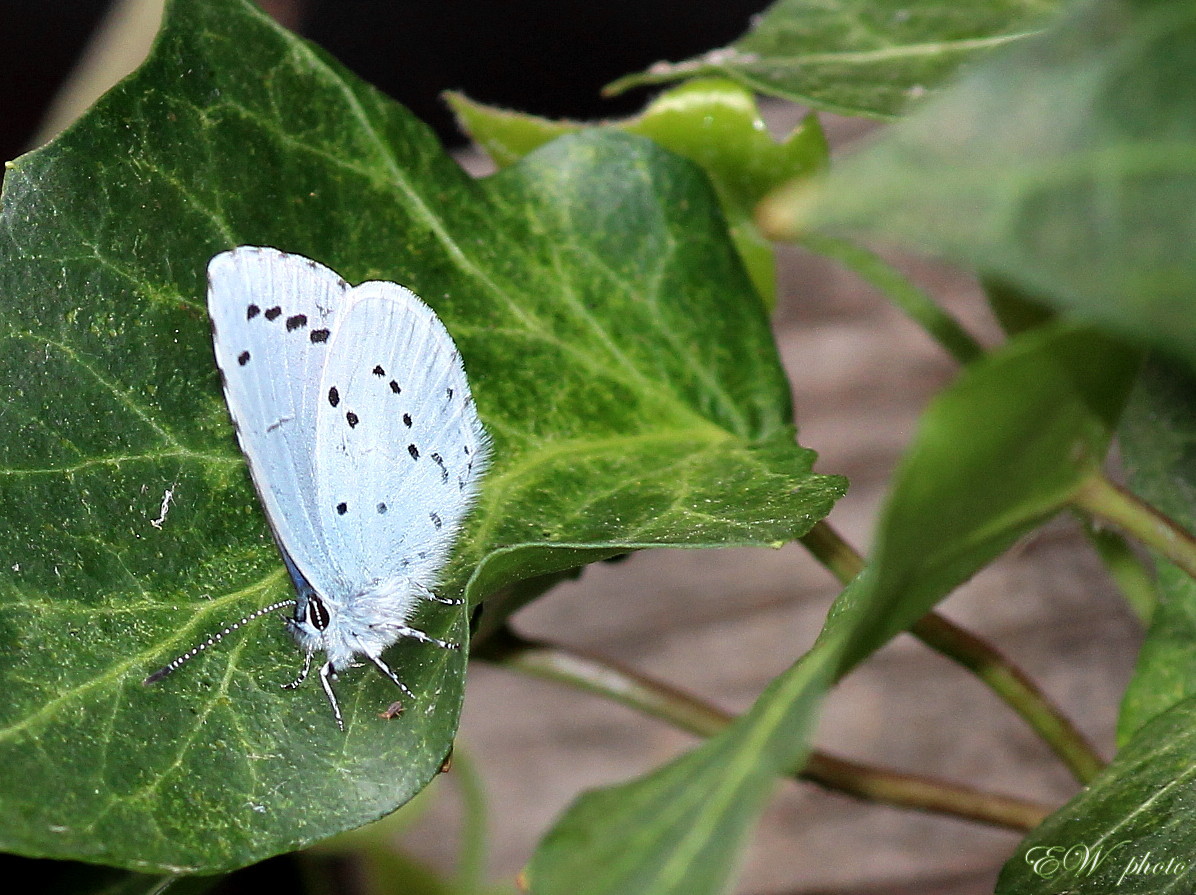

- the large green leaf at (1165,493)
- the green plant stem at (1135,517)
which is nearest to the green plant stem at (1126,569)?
the large green leaf at (1165,493)

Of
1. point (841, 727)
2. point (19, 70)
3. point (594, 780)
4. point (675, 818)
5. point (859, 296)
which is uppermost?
point (675, 818)

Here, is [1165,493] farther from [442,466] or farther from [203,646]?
[203,646]

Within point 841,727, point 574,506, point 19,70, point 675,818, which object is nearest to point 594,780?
point 841,727

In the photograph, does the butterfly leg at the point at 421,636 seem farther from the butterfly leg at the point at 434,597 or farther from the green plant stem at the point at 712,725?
the green plant stem at the point at 712,725

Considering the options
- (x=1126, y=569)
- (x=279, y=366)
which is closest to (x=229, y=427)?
(x=279, y=366)

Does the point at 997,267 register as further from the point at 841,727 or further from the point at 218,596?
the point at 841,727

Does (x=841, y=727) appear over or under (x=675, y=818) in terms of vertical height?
under
